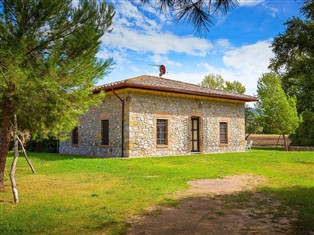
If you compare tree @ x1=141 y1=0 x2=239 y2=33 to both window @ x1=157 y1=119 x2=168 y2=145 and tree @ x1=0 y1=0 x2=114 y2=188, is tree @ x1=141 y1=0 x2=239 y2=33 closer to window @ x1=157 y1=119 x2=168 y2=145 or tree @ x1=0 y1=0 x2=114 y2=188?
tree @ x1=0 y1=0 x2=114 y2=188

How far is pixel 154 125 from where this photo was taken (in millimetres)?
15820

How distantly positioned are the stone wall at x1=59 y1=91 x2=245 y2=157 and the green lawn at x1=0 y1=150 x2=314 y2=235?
3774 millimetres

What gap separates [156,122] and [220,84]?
26.2 metres

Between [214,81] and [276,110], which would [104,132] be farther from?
[214,81]

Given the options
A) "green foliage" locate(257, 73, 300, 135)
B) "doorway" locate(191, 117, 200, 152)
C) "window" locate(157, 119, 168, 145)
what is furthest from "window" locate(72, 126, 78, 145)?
"green foliage" locate(257, 73, 300, 135)

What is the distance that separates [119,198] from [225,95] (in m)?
13.6

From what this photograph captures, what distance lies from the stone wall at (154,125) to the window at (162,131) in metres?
0.20

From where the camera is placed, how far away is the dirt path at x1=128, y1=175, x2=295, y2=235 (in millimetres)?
4465

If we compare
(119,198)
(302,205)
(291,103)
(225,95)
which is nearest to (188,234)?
(119,198)

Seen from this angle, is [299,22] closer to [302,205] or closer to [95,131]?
[302,205]

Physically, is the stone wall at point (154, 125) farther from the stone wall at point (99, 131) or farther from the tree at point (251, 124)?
the tree at point (251, 124)

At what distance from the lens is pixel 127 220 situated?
16.1ft

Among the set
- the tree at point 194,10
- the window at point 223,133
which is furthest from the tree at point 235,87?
the tree at point 194,10

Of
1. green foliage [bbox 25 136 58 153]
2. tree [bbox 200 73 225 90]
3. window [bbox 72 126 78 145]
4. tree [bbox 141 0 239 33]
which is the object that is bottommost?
green foliage [bbox 25 136 58 153]
